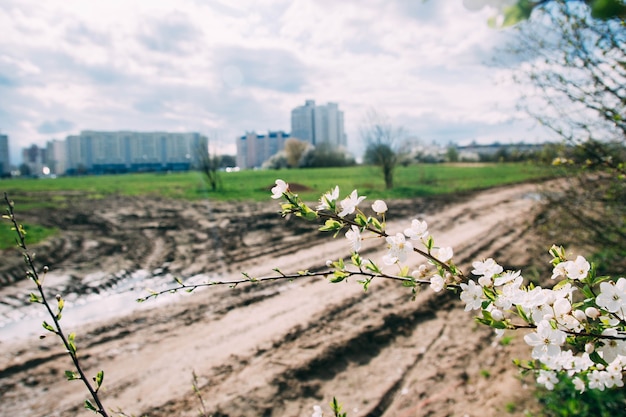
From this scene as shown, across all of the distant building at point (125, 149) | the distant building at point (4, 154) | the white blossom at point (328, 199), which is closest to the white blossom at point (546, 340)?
the white blossom at point (328, 199)

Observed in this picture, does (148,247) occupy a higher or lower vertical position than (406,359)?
higher

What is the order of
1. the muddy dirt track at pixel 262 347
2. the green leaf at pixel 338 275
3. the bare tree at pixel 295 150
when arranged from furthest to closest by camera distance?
the bare tree at pixel 295 150 → the muddy dirt track at pixel 262 347 → the green leaf at pixel 338 275

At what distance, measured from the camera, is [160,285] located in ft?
29.2

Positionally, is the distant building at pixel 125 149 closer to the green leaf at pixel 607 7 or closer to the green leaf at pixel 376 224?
the green leaf at pixel 376 224

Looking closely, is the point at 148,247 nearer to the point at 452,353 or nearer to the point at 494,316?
the point at 452,353

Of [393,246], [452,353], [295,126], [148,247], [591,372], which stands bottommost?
[452,353]

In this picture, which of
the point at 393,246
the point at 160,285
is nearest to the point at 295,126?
the point at 160,285

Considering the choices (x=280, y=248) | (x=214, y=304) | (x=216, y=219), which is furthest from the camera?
(x=216, y=219)

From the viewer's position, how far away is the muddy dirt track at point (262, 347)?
4914 millimetres

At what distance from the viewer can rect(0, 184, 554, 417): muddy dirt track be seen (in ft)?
16.1

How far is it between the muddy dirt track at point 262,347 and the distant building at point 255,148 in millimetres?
120777

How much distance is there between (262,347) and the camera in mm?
6047

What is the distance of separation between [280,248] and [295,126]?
4316 inches

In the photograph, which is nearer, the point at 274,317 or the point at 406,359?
the point at 406,359
